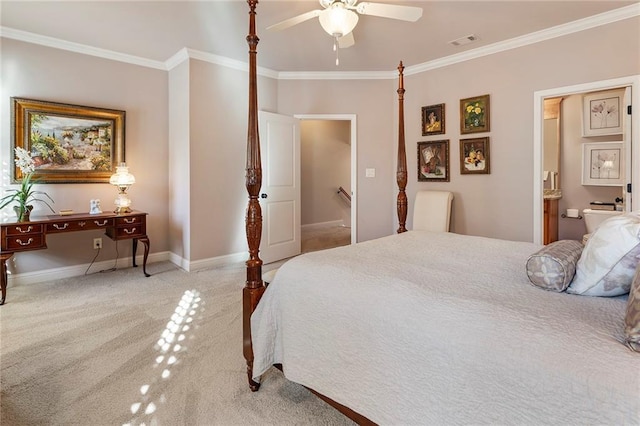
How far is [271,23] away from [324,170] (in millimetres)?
4500

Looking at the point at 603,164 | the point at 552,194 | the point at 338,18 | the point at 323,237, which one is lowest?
the point at 323,237

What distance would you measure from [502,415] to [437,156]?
3.73 metres

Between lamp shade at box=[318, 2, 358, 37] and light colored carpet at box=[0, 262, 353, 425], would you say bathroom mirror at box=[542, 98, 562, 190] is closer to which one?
lamp shade at box=[318, 2, 358, 37]

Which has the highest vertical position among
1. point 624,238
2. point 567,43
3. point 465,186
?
point 567,43

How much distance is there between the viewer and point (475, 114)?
3.95 metres

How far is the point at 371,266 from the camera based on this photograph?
1544 mm

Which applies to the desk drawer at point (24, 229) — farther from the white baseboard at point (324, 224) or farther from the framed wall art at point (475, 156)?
the white baseboard at point (324, 224)

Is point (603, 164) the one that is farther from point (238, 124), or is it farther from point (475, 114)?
point (238, 124)

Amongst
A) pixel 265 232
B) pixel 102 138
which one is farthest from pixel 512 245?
pixel 102 138

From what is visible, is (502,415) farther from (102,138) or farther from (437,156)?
(102,138)

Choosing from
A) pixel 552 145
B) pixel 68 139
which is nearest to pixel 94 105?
pixel 68 139

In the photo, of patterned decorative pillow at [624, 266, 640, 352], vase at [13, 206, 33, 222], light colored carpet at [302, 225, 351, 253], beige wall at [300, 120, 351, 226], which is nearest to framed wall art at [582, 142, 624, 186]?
light colored carpet at [302, 225, 351, 253]

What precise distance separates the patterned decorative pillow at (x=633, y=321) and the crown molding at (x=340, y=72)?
337cm

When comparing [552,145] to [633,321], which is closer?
[633,321]
